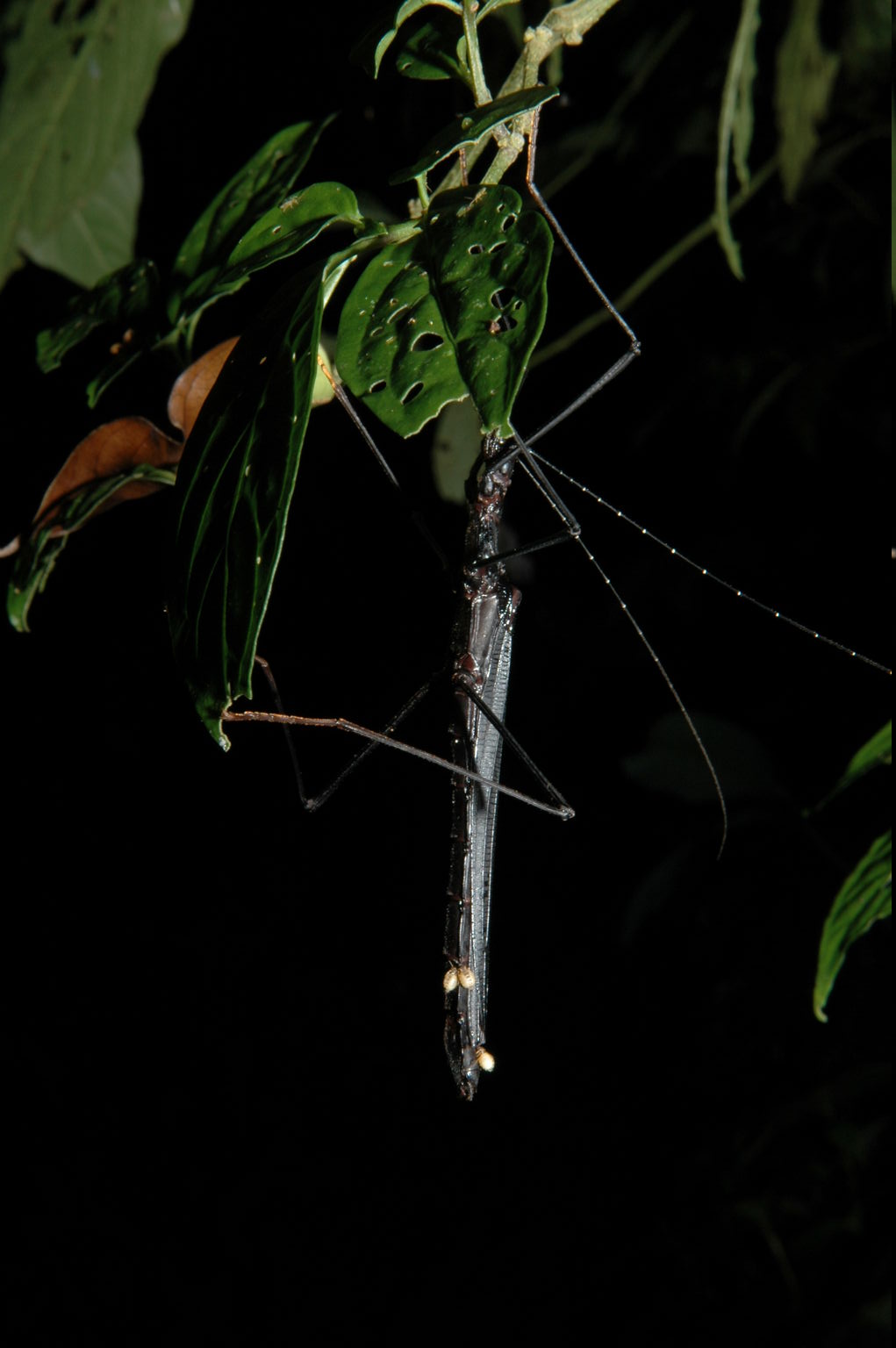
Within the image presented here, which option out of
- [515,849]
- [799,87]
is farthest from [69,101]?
[515,849]

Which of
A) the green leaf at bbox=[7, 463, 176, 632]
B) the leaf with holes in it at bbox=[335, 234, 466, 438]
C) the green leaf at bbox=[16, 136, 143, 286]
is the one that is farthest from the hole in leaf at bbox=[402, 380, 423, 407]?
the green leaf at bbox=[16, 136, 143, 286]

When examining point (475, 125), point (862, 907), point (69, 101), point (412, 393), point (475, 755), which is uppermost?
point (69, 101)

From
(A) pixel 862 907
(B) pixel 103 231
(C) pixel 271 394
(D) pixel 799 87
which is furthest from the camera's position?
(D) pixel 799 87

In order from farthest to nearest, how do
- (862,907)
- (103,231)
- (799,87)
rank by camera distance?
(799,87) → (103,231) → (862,907)

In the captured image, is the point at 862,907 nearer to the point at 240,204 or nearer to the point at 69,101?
the point at 240,204

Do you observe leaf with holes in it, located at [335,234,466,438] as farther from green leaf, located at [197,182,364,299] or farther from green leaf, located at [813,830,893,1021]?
green leaf, located at [813,830,893,1021]

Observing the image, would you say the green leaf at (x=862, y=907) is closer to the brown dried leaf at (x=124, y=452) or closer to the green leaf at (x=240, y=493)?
the green leaf at (x=240, y=493)
